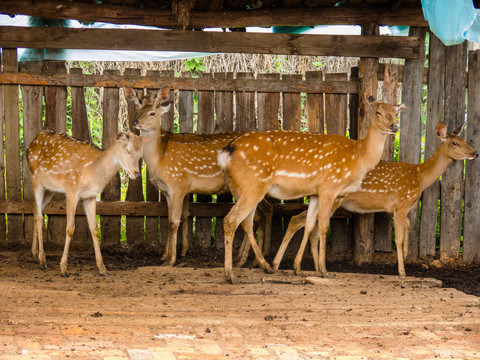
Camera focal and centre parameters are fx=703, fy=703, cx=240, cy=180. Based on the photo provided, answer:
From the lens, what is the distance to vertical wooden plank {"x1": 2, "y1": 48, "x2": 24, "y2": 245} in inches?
325

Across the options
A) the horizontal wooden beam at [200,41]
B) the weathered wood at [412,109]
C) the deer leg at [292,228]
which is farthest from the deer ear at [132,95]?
the weathered wood at [412,109]

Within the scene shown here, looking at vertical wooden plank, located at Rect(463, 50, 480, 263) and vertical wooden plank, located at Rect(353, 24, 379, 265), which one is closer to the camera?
vertical wooden plank, located at Rect(353, 24, 379, 265)

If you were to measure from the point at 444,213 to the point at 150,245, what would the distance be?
3617 mm

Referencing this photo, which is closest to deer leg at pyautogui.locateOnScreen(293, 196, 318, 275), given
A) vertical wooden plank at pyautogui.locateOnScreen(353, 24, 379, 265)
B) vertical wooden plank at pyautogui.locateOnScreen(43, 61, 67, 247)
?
vertical wooden plank at pyautogui.locateOnScreen(353, 24, 379, 265)

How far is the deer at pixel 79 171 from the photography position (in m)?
7.20

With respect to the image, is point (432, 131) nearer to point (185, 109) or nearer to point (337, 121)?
point (337, 121)

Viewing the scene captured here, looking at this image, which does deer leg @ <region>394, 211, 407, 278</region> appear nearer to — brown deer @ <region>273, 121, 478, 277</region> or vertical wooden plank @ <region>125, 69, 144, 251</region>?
brown deer @ <region>273, 121, 478, 277</region>

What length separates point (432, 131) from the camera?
8.47 m

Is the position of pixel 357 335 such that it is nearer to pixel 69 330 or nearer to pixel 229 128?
pixel 69 330

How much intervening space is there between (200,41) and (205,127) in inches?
45.0

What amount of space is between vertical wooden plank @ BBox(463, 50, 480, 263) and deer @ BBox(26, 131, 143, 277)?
3961mm

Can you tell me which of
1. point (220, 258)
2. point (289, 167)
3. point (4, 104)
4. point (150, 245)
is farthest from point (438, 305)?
point (4, 104)

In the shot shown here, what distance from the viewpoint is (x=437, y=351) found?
183 inches

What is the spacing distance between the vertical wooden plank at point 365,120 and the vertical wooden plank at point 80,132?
326cm
